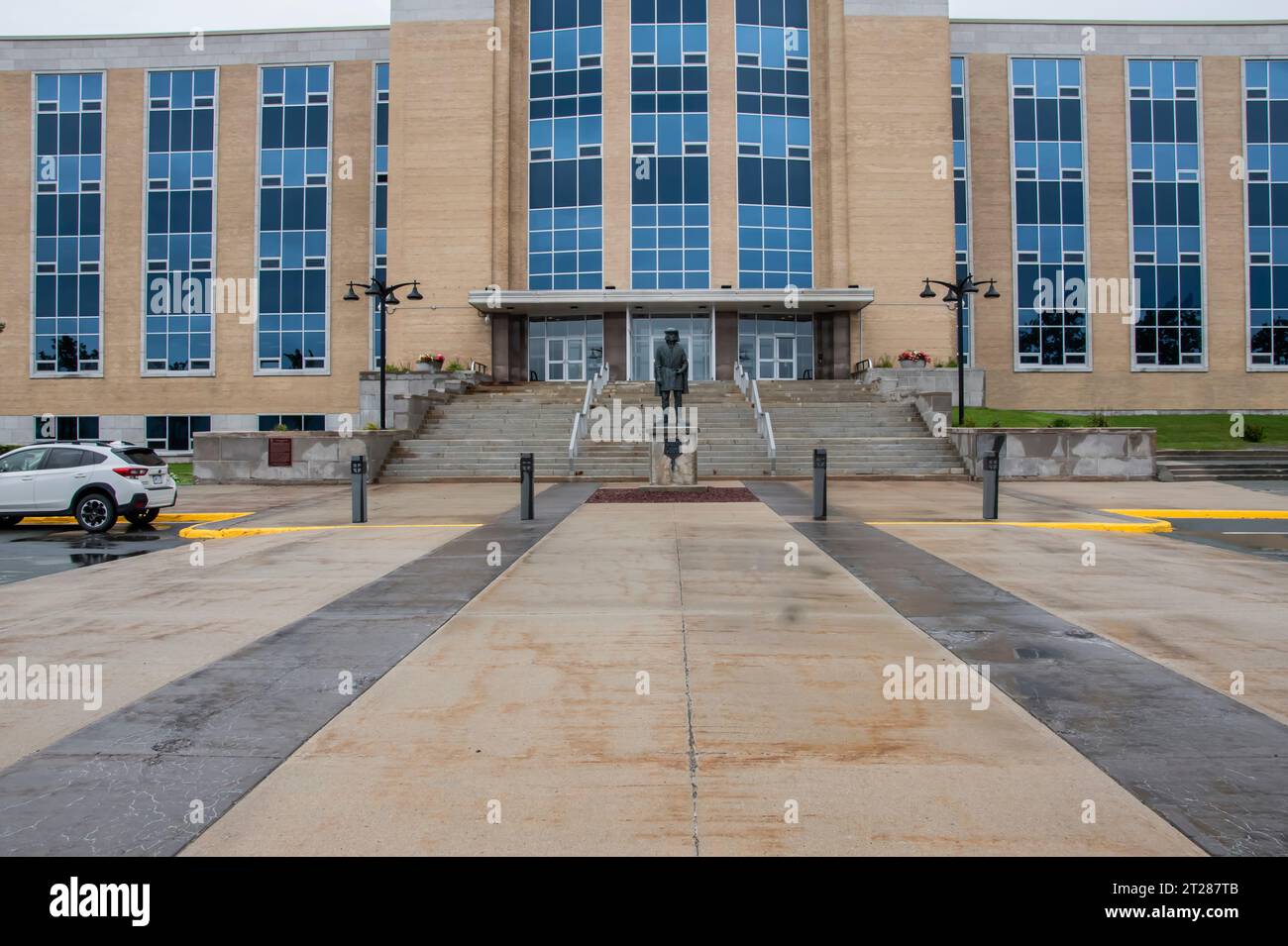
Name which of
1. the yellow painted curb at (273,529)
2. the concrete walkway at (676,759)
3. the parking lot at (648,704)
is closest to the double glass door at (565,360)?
the yellow painted curb at (273,529)

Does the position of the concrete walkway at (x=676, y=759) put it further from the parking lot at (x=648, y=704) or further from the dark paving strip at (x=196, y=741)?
the dark paving strip at (x=196, y=741)

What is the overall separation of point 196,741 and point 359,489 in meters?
10.6

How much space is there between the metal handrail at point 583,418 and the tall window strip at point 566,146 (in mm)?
7739

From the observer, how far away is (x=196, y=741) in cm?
435

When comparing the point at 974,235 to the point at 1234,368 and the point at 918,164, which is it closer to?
the point at 918,164

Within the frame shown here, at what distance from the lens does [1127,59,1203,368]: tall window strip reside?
4203cm

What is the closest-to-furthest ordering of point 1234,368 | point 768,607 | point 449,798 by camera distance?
1. point 449,798
2. point 768,607
3. point 1234,368

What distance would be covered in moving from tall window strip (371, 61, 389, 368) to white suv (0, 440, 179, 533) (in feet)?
92.3

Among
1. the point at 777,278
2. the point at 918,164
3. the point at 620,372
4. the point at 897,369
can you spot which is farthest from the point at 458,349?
the point at 918,164

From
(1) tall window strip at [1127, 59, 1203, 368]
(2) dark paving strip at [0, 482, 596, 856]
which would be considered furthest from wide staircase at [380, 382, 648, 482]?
(1) tall window strip at [1127, 59, 1203, 368]

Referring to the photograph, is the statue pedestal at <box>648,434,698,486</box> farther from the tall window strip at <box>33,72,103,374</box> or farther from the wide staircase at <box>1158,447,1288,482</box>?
the tall window strip at <box>33,72,103,374</box>
